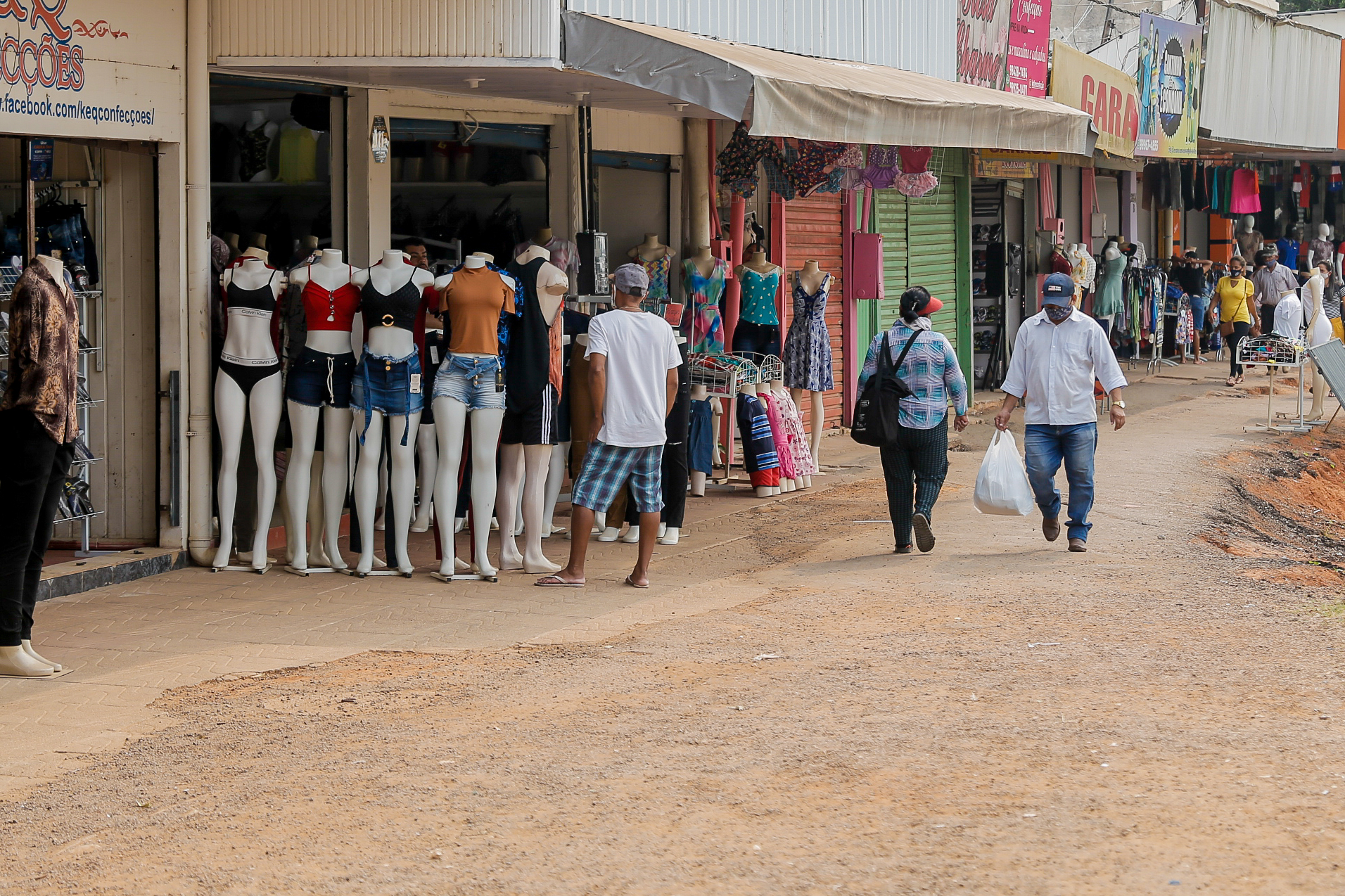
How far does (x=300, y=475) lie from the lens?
353 inches

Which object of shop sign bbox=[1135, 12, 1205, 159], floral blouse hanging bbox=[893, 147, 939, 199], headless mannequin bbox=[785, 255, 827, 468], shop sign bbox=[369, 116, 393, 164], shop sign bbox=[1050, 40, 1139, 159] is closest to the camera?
shop sign bbox=[369, 116, 393, 164]

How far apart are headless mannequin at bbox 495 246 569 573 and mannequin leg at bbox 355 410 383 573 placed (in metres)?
0.54

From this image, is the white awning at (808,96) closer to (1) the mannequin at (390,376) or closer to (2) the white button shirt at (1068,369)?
(1) the mannequin at (390,376)

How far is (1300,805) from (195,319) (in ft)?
21.3

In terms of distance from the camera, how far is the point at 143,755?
5.72m

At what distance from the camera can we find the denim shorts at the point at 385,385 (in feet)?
28.7

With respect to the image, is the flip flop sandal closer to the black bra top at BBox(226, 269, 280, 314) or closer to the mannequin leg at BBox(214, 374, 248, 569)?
the mannequin leg at BBox(214, 374, 248, 569)

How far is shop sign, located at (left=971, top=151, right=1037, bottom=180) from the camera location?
19219 millimetres

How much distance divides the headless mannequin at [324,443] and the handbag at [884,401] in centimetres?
297

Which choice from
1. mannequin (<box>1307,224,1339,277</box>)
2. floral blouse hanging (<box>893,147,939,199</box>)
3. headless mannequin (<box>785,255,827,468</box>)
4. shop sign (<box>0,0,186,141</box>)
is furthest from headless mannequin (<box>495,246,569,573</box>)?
mannequin (<box>1307,224,1339,277</box>)

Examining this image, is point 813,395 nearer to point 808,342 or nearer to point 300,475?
point 808,342

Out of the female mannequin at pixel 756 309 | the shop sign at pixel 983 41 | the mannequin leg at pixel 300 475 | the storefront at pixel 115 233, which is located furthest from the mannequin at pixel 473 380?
the shop sign at pixel 983 41

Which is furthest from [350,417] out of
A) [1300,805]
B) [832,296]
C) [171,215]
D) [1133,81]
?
[1133,81]

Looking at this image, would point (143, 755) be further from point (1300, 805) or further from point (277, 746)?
point (1300, 805)
